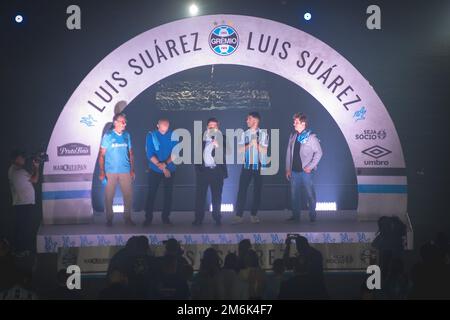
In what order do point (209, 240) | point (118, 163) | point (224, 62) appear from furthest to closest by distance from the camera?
point (224, 62)
point (118, 163)
point (209, 240)

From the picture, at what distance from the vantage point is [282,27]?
12.6 meters

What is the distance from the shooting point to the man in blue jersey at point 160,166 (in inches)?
487

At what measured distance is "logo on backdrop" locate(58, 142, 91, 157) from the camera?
1252 cm

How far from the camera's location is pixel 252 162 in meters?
12.6

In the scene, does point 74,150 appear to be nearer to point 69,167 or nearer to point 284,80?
point 69,167

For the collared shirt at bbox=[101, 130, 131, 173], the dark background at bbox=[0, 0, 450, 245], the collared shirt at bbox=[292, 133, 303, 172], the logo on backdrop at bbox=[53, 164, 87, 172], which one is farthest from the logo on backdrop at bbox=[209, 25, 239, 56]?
the logo on backdrop at bbox=[53, 164, 87, 172]

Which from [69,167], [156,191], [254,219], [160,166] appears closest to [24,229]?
[69,167]

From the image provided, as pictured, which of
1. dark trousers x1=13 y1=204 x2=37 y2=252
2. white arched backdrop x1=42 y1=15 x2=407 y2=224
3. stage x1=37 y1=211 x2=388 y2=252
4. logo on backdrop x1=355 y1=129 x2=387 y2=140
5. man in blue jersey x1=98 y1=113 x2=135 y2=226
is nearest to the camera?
stage x1=37 y1=211 x2=388 y2=252

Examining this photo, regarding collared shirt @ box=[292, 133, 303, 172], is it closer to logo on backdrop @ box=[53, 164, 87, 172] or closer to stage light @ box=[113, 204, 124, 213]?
stage light @ box=[113, 204, 124, 213]

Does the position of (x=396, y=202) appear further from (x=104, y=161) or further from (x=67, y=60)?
(x=67, y=60)

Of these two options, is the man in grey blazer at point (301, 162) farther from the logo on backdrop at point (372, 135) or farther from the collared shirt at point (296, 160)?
the logo on backdrop at point (372, 135)

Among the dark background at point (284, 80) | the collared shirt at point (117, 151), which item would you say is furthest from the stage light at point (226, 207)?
the collared shirt at point (117, 151)

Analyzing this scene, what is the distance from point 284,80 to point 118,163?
2.45 m
